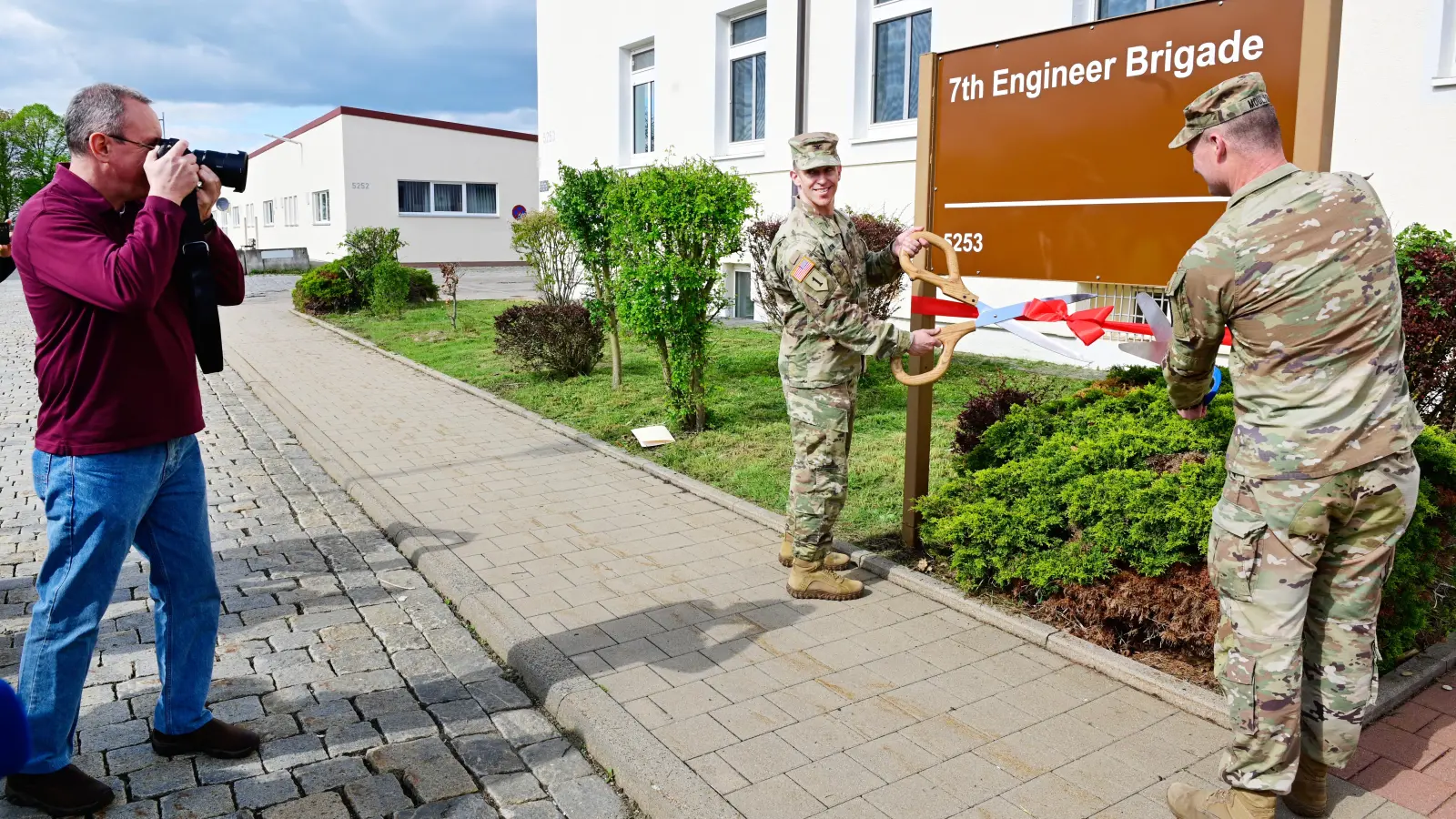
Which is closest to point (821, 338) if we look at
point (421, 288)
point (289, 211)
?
point (421, 288)

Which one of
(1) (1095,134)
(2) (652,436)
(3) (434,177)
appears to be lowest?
(2) (652,436)

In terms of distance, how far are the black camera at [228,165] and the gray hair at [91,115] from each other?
0.77 feet

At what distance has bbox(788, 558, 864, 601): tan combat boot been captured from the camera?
16.4 ft

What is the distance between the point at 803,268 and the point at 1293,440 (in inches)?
91.5

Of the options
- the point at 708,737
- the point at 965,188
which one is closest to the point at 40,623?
the point at 708,737

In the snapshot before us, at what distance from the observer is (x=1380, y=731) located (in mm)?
3637

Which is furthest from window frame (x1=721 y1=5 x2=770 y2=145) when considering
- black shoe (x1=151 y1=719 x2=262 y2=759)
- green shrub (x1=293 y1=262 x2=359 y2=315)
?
black shoe (x1=151 y1=719 x2=262 y2=759)

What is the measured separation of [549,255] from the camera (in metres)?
15.4

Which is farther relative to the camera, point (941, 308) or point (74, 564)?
point (941, 308)

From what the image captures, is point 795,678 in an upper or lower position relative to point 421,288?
lower

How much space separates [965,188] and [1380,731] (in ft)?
10.0

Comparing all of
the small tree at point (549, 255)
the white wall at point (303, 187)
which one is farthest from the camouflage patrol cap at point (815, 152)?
the white wall at point (303, 187)

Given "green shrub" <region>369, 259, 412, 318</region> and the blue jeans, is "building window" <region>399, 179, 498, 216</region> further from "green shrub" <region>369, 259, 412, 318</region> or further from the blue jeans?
the blue jeans

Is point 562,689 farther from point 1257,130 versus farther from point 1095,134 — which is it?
point 1095,134
